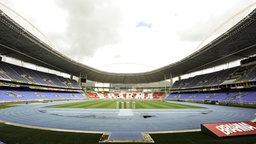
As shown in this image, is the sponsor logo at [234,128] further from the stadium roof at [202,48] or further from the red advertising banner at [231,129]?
the stadium roof at [202,48]

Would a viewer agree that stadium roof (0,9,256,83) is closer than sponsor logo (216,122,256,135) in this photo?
No

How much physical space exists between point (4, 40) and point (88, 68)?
37.3 meters

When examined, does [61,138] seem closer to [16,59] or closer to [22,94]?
[22,94]

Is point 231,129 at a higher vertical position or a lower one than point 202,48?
lower

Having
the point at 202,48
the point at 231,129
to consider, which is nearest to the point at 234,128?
the point at 231,129

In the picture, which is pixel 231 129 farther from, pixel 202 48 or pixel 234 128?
pixel 202 48

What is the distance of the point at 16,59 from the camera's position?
4925cm

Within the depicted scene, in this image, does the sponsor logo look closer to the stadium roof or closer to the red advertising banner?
the red advertising banner

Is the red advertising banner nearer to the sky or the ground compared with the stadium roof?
nearer to the ground

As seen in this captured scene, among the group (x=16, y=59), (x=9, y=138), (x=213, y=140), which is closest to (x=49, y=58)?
(x=16, y=59)

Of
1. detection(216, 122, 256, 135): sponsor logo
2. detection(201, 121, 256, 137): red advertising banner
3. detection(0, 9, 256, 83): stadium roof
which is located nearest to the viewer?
detection(201, 121, 256, 137): red advertising banner

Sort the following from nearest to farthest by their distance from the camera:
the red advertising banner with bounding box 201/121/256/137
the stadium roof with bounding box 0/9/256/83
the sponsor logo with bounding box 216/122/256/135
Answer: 1. the red advertising banner with bounding box 201/121/256/137
2. the sponsor logo with bounding box 216/122/256/135
3. the stadium roof with bounding box 0/9/256/83

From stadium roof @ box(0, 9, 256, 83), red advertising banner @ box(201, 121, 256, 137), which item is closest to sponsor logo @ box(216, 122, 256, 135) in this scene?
red advertising banner @ box(201, 121, 256, 137)

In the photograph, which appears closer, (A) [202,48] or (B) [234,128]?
(B) [234,128]
